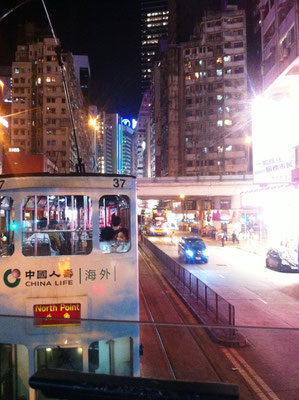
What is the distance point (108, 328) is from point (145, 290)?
1191 centimetres

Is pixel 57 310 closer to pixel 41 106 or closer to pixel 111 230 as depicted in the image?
pixel 111 230

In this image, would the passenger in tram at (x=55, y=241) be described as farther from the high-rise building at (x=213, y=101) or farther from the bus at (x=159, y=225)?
the high-rise building at (x=213, y=101)

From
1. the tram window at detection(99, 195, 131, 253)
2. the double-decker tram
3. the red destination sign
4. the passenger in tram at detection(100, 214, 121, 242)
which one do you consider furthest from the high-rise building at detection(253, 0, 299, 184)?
the red destination sign

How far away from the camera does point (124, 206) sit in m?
6.04

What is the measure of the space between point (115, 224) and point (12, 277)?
187cm

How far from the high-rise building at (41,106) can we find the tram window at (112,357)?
7229 cm

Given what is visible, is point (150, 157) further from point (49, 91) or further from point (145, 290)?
point (145, 290)

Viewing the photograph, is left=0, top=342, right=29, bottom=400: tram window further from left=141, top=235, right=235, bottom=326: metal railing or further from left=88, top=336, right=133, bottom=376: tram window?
left=141, top=235, right=235, bottom=326: metal railing

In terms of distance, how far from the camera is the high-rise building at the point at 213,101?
76062 millimetres

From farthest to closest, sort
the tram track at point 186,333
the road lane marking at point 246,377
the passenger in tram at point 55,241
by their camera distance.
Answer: the tram track at point 186,333 → the road lane marking at point 246,377 → the passenger in tram at point 55,241

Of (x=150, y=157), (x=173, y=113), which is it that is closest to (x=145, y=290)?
(x=173, y=113)

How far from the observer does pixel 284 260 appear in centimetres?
2177

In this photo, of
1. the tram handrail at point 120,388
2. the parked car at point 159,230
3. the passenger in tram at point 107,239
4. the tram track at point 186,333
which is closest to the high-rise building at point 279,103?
the tram track at point 186,333

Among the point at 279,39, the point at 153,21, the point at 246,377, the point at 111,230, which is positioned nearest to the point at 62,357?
the point at 111,230
